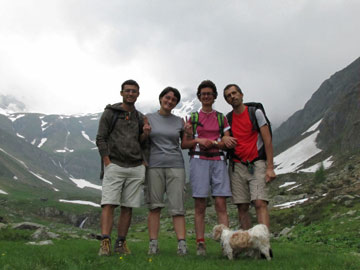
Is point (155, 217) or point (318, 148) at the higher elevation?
point (318, 148)

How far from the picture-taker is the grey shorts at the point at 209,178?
28.9 feet

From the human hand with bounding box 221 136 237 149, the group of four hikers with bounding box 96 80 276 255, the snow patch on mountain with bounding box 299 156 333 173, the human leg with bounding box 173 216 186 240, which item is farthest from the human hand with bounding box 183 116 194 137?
the snow patch on mountain with bounding box 299 156 333 173

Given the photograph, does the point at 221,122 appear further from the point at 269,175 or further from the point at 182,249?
the point at 182,249

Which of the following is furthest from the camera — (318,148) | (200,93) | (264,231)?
(318,148)

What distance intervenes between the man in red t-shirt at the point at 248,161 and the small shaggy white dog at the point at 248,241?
58 centimetres

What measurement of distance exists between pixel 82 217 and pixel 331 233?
88.4 metres

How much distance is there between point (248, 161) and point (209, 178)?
1062 millimetres

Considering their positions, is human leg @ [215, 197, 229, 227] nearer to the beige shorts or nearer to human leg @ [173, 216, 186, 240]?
the beige shorts

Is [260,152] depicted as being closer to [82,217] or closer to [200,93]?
[200,93]

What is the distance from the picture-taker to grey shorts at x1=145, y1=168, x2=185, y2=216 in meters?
9.19

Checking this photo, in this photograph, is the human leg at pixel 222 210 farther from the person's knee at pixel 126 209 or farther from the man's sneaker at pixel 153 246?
the person's knee at pixel 126 209

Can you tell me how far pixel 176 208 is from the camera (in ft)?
30.0

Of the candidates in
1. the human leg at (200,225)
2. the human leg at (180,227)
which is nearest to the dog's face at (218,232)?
the human leg at (200,225)

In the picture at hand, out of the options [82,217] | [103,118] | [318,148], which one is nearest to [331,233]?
[103,118]
